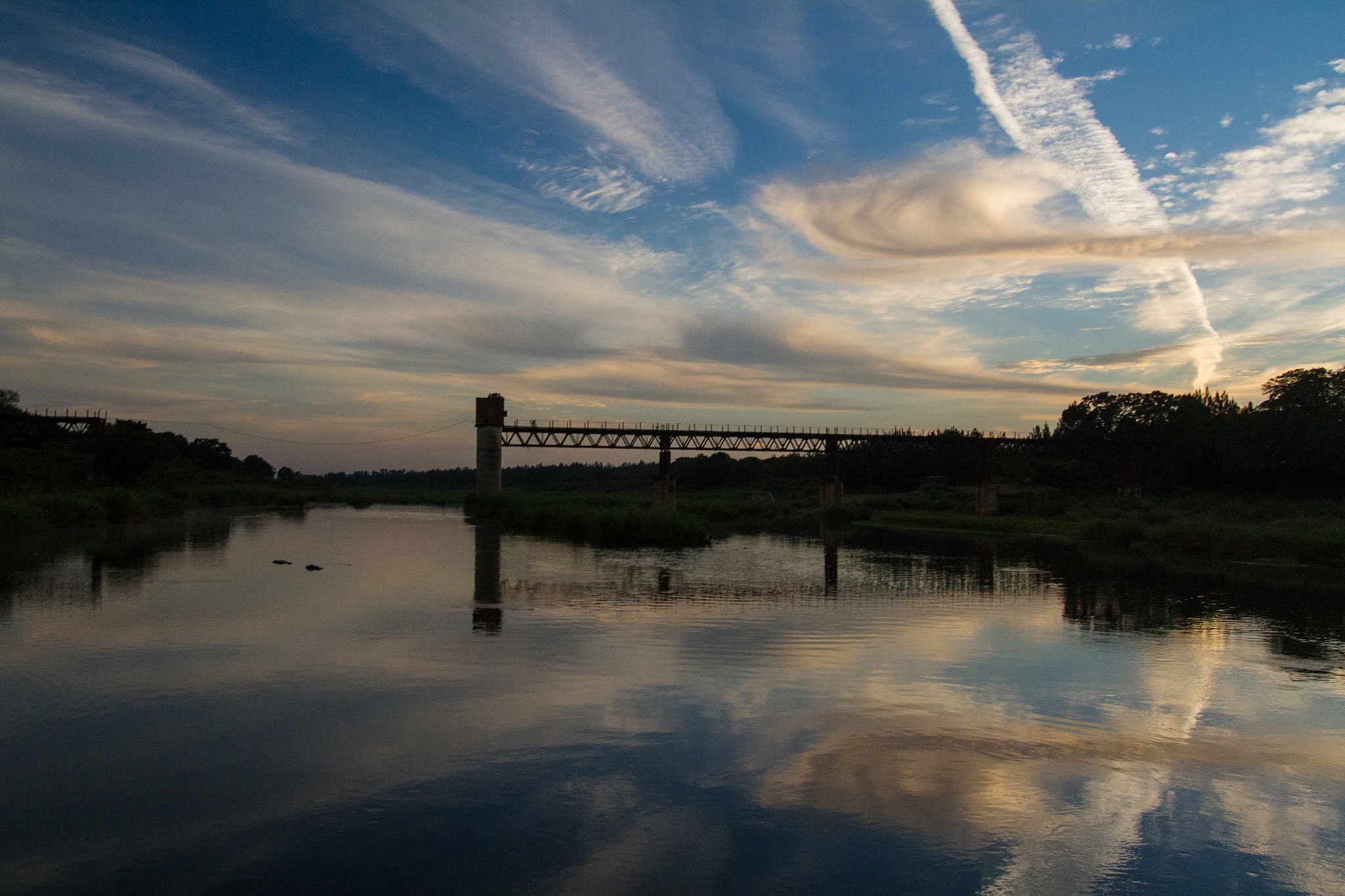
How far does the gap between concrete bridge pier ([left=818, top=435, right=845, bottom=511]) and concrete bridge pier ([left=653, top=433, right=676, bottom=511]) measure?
1686cm

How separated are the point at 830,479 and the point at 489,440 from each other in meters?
38.9

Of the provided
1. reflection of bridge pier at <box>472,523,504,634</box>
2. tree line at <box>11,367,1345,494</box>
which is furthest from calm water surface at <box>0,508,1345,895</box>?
tree line at <box>11,367,1345,494</box>

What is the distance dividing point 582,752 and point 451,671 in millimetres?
4679

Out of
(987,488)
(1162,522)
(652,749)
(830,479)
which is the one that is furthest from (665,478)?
(652,749)

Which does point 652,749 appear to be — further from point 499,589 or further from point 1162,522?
point 1162,522

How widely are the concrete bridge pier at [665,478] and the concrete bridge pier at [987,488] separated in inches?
1288

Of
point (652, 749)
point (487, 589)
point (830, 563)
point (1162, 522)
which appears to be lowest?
point (830, 563)

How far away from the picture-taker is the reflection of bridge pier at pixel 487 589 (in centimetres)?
1838

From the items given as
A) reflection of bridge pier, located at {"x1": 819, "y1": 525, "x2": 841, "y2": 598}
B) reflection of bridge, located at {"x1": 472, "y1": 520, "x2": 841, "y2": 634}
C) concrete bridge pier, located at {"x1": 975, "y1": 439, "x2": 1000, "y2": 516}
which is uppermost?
concrete bridge pier, located at {"x1": 975, "y1": 439, "x2": 1000, "y2": 516}

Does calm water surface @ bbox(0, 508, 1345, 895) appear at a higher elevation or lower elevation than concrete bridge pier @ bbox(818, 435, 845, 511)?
lower

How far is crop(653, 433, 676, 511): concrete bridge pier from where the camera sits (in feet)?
303

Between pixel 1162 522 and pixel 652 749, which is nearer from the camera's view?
pixel 652 749

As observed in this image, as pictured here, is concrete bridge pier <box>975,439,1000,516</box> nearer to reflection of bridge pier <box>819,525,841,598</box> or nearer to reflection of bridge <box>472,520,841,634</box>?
reflection of bridge pier <box>819,525,841,598</box>

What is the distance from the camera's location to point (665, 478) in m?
93.4
